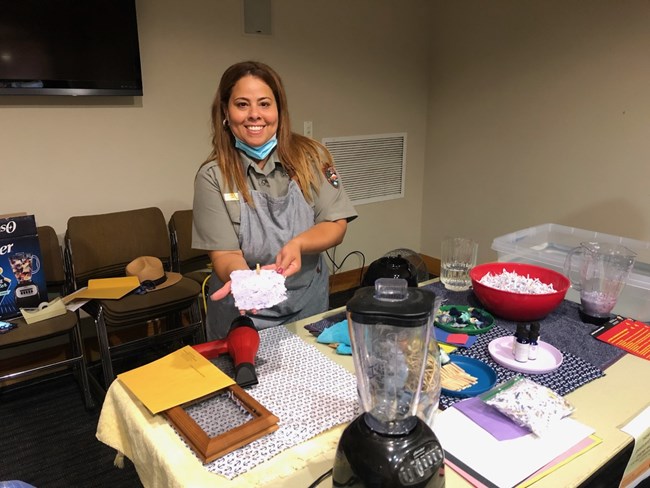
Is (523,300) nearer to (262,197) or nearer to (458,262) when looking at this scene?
(458,262)

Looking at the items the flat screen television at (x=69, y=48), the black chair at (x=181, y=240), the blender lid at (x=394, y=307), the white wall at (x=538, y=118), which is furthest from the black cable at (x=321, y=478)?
the white wall at (x=538, y=118)

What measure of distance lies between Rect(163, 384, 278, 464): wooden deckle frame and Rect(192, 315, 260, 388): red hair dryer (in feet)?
0.31

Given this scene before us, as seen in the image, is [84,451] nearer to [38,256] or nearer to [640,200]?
[38,256]

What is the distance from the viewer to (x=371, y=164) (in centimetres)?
397

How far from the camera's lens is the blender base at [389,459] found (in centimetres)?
74

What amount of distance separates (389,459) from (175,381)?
0.57 m

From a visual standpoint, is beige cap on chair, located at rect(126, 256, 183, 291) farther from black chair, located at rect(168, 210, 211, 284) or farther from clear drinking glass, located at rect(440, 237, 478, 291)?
clear drinking glass, located at rect(440, 237, 478, 291)

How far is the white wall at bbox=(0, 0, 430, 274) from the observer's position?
8.82 feet

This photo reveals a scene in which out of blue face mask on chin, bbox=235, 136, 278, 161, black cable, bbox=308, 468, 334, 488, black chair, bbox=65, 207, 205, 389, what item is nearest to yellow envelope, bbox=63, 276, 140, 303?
black chair, bbox=65, 207, 205, 389

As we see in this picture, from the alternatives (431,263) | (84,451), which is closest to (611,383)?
(84,451)

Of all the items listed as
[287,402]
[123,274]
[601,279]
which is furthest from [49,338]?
[601,279]

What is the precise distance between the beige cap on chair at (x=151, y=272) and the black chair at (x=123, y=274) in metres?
0.05

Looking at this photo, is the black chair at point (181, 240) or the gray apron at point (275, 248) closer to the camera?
the gray apron at point (275, 248)

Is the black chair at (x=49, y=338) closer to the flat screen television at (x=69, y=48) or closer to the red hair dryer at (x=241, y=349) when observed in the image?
the flat screen television at (x=69, y=48)
